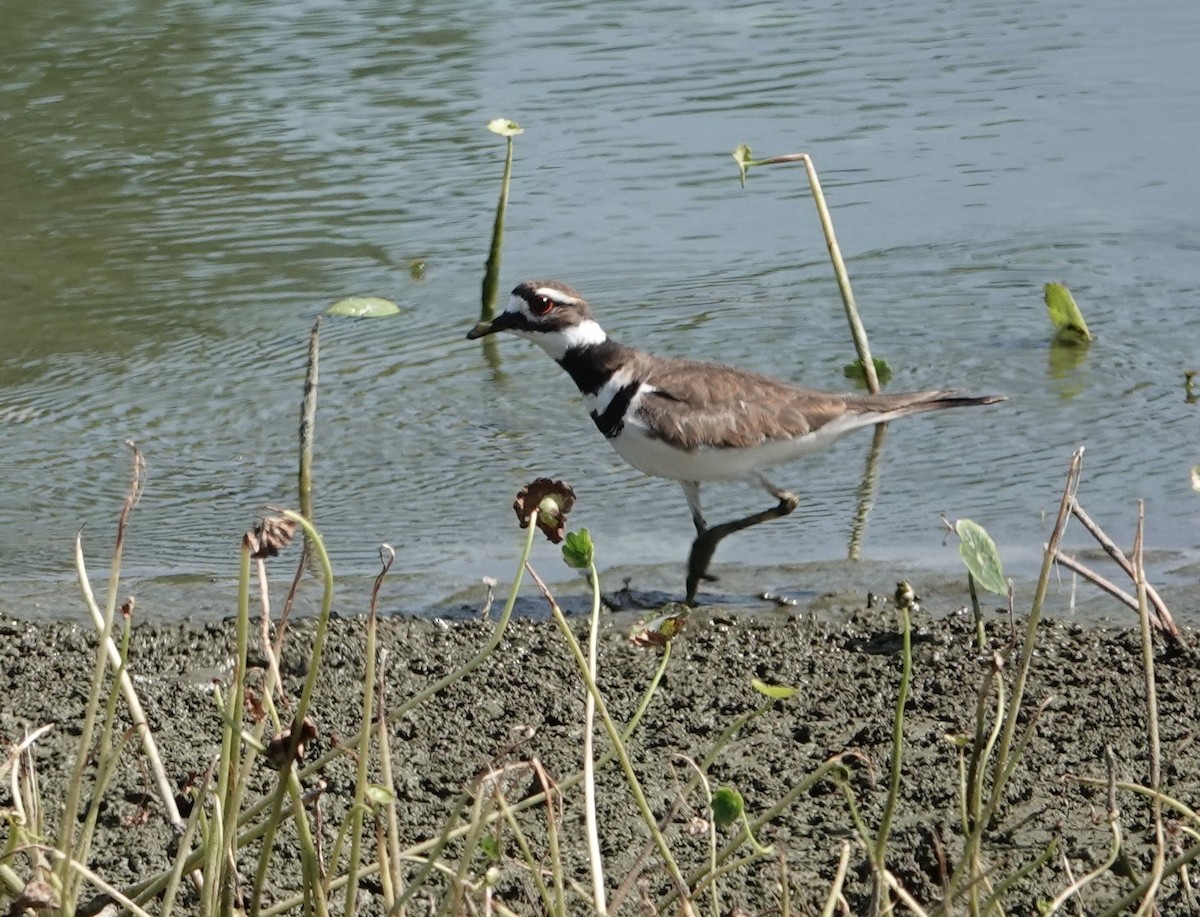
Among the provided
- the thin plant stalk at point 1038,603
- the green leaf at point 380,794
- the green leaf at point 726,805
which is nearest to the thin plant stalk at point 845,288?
the thin plant stalk at point 1038,603

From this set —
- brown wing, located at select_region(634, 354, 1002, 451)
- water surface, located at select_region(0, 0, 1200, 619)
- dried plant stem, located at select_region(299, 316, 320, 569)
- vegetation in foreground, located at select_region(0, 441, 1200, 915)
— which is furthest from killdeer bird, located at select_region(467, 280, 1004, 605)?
vegetation in foreground, located at select_region(0, 441, 1200, 915)

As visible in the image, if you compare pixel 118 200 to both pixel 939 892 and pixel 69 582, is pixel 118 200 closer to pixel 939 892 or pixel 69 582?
pixel 69 582

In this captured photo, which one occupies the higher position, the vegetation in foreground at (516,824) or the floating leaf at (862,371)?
the vegetation in foreground at (516,824)

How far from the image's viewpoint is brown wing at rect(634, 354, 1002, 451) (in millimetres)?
6441

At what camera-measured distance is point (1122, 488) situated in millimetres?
6754

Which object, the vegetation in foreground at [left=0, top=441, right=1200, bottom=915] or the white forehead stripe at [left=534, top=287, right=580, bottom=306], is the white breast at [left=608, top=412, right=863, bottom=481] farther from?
the vegetation in foreground at [left=0, top=441, right=1200, bottom=915]

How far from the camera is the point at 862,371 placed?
25.5 feet

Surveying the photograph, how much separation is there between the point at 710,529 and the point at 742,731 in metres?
1.98

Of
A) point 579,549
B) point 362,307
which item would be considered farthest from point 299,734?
point 362,307

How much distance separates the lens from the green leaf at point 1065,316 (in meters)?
8.05

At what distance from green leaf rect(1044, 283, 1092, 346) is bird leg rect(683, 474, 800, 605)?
6.24 ft

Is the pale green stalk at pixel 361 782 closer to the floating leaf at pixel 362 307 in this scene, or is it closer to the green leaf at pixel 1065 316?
the floating leaf at pixel 362 307

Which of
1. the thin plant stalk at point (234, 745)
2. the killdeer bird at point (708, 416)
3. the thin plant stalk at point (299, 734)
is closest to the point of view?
the thin plant stalk at point (299, 734)

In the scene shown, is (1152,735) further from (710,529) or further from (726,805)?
(710,529)
